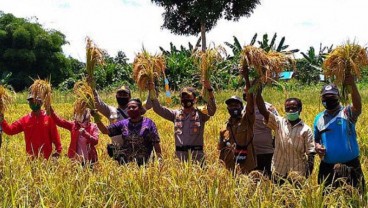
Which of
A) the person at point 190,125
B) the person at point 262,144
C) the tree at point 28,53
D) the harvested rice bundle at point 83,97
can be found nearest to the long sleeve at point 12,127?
the harvested rice bundle at point 83,97

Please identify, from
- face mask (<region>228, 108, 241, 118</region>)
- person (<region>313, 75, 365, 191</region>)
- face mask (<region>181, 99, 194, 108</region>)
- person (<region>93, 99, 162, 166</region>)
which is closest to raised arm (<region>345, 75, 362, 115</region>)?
person (<region>313, 75, 365, 191</region>)

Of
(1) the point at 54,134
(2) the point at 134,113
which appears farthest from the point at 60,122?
(2) the point at 134,113

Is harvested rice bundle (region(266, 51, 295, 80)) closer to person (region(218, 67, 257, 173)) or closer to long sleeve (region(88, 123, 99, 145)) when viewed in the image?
person (region(218, 67, 257, 173))

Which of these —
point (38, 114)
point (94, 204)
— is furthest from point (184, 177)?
point (38, 114)

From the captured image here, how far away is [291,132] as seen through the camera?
14.3 feet

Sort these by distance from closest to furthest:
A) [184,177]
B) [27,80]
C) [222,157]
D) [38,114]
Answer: [184,177], [222,157], [38,114], [27,80]

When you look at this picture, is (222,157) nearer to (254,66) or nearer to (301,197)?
(254,66)

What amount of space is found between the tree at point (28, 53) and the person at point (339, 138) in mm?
30115

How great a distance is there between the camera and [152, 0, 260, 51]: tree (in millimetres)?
23844

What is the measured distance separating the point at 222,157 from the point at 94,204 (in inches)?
60.0

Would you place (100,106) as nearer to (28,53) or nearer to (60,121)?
(60,121)

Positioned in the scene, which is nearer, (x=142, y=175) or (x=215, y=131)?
(x=142, y=175)

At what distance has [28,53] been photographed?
109 feet

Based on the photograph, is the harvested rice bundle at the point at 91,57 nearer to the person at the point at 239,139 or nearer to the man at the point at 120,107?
the man at the point at 120,107
